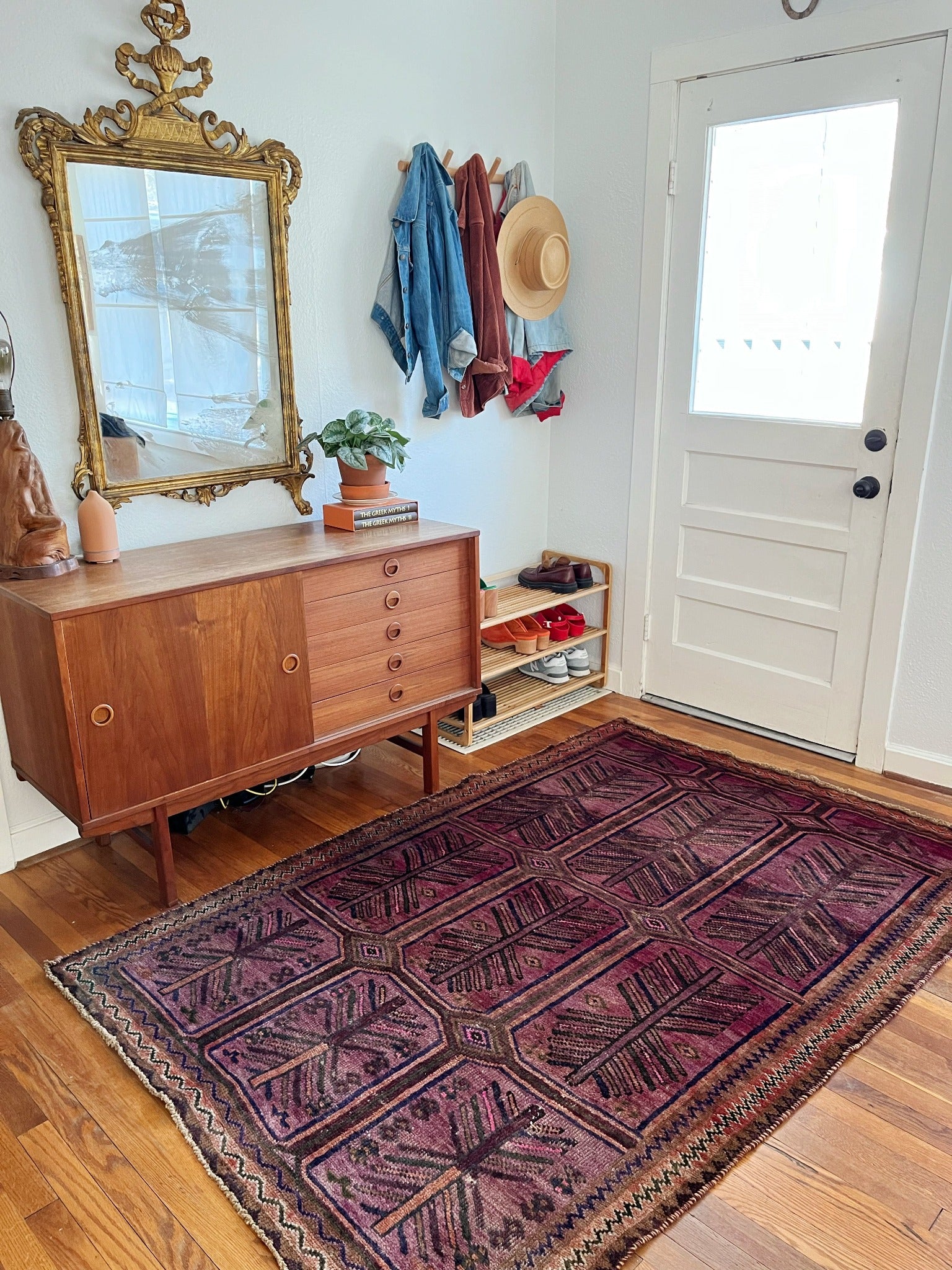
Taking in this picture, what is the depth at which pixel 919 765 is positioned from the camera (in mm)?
2902

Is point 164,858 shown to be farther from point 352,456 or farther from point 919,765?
point 919,765

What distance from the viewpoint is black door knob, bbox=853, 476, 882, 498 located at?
2.81 meters

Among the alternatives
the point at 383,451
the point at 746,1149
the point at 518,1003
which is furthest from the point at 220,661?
the point at 746,1149

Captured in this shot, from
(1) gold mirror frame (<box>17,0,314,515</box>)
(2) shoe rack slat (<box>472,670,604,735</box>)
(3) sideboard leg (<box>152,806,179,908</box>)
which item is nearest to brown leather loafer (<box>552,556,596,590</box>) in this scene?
(2) shoe rack slat (<box>472,670,604,735</box>)

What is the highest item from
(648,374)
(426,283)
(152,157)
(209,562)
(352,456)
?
(152,157)

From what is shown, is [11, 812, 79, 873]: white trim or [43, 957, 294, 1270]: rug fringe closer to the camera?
[43, 957, 294, 1270]: rug fringe

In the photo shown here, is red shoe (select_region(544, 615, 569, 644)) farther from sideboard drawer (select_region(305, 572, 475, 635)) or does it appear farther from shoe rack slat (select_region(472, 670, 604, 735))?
sideboard drawer (select_region(305, 572, 475, 635))

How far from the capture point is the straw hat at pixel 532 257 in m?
3.23

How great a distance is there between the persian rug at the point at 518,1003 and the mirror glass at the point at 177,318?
1.16 m

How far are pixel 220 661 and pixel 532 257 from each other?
184cm

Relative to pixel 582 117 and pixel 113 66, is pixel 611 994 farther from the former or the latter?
pixel 582 117

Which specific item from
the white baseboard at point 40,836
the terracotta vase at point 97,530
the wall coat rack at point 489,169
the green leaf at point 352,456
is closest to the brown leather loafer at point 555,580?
the green leaf at point 352,456

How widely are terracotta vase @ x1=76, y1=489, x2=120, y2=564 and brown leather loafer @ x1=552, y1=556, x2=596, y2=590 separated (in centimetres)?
167

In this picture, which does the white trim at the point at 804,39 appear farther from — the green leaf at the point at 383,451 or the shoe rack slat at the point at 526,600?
the shoe rack slat at the point at 526,600
